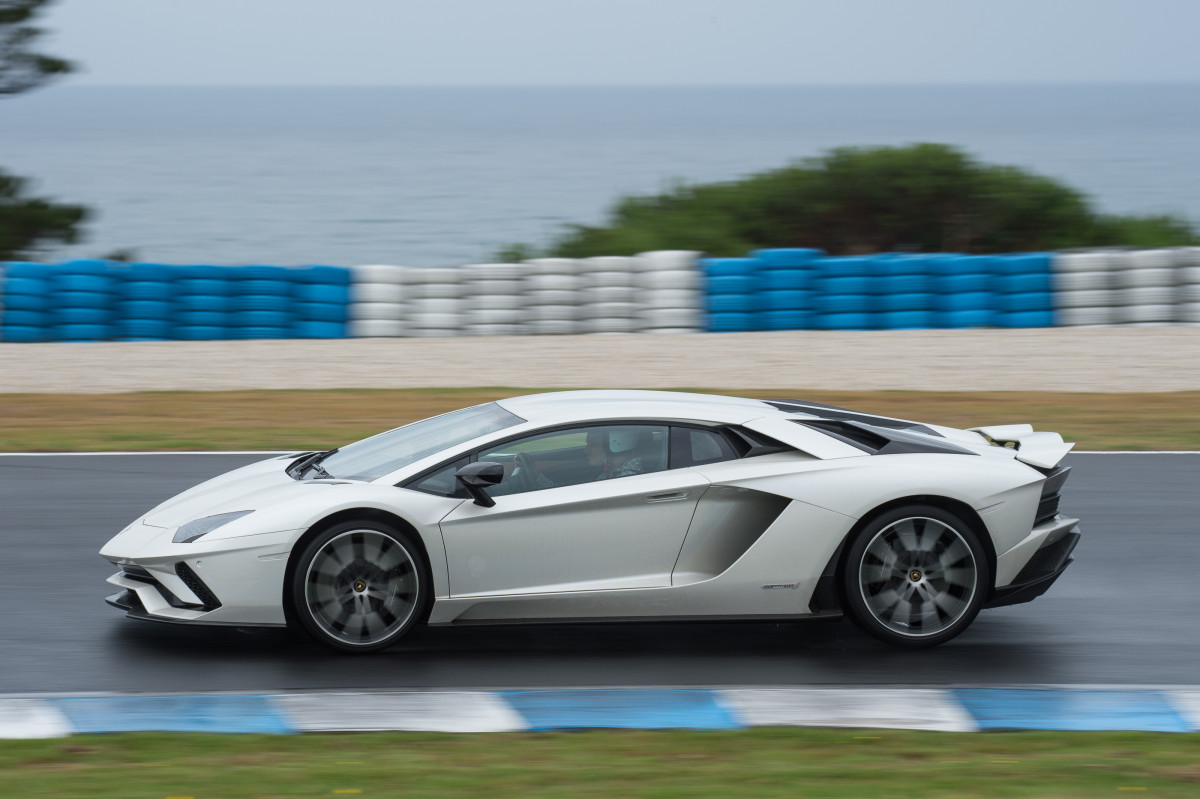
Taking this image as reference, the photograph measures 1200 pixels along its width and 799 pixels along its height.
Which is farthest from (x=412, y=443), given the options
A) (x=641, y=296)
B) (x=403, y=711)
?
(x=641, y=296)

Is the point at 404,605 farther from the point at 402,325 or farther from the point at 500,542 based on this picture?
the point at 402,325

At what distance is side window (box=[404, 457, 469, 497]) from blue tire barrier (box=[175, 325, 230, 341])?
13158mm

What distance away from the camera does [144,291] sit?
723 inches

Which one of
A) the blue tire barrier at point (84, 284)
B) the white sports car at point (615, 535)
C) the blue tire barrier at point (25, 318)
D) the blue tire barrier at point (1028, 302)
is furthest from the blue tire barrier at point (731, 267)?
the white sports car at point (615, 535)

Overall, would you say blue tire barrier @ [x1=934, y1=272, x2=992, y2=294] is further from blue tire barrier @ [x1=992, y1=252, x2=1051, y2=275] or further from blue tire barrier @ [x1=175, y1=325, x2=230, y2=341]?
blue tire barrier @ [x1=175, y1=325, x2=230, y2=341]

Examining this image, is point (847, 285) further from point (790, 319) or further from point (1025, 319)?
point (1025, 319)

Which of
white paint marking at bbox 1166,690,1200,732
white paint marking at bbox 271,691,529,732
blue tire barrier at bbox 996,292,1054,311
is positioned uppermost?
blue tire barrier at bbox 996,292,1054,311

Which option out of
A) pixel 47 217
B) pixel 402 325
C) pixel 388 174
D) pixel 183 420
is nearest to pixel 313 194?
pixel 388 174

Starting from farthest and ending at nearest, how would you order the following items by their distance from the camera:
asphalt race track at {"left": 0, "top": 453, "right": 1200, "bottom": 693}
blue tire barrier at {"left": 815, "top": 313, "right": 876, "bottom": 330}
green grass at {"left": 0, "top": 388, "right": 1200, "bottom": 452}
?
1. blue tire barrier at {"left": 815, "top": 313, "right": 876, "bottom": 330}
2. green grass at {"left": 0, "top": 388, "right": 1200, "bottom": 452}
3. asphalt race track at {"left": 0, "top": 453, "right": 1200, "bottom": 693}

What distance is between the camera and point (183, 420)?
13.2 metres

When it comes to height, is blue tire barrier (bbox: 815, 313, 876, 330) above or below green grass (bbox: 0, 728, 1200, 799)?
above

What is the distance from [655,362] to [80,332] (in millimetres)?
7763

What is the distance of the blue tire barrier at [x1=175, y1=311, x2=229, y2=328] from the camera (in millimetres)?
18453

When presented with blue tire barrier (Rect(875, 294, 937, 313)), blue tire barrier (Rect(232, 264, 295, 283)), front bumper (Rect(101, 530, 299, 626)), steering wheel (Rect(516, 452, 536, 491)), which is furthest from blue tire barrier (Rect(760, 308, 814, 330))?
front bumper (Rect(101, 530, 299, 626))
